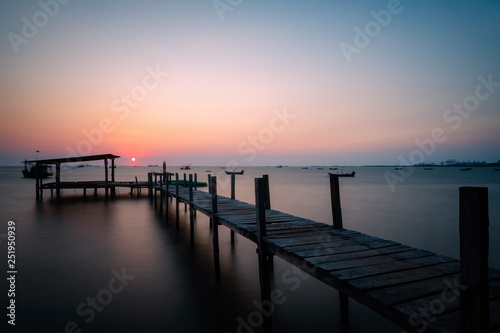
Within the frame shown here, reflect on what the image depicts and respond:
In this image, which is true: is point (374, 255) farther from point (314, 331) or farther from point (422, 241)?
point (422, 241)

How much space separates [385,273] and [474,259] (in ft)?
5.00

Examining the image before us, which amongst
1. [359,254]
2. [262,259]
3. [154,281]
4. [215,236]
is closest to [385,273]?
[359,254]

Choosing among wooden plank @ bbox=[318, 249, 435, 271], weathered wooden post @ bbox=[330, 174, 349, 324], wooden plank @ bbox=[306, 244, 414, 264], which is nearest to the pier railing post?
wooden plank @ bbox=[318, 249, 435, 271]

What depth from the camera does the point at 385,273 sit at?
380cm

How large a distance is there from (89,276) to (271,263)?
5202 mm

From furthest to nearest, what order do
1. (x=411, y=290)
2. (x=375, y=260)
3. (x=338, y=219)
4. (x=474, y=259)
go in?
(x=338, y=219) < (x=375, y=260) < (x=411, y=290) < (x=474, y=259)

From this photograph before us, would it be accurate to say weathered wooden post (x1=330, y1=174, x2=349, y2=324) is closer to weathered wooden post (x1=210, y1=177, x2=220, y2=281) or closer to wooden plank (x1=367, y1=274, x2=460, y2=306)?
wooden plank (x1=367, y1=274, x2=460, y2=306)

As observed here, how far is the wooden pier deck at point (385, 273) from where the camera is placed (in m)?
2.78

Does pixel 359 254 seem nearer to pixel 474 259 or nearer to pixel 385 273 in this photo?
pixel 385 273

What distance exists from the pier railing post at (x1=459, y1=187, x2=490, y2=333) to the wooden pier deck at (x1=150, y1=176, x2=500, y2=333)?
2.5 inches

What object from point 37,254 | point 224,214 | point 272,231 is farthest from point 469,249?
point 37,254

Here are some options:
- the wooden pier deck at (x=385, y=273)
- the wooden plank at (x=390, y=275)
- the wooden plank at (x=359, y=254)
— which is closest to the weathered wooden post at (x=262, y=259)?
the wooden pier deck at (x=385, y=273)

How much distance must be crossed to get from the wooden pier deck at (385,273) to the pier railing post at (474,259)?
0.21 ft

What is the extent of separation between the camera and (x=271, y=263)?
30.2 feet
